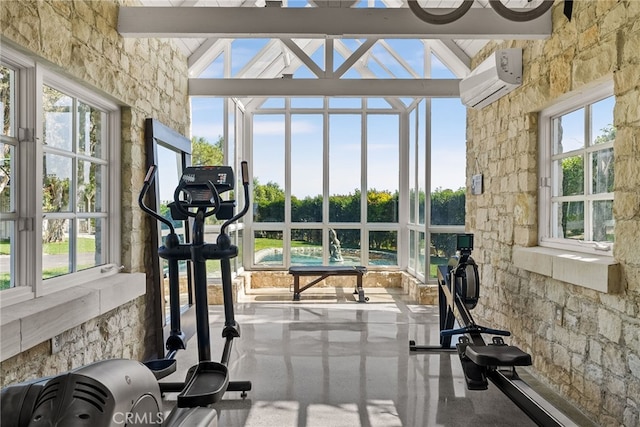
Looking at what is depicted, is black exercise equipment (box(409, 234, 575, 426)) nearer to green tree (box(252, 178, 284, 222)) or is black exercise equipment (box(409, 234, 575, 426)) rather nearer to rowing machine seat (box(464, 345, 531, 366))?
rowing machine seat (box(464, 345, 531, 366))

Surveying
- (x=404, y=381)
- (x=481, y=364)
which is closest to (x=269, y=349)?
(x=404, y=381)

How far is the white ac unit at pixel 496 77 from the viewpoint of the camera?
425 cm

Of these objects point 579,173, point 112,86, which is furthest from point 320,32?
point 579,173

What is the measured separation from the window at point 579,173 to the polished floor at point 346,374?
4.70 ft

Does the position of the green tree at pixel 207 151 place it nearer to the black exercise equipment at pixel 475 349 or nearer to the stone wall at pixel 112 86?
the stone wall at pixel 112 86

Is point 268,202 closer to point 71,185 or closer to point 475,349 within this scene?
point 71,185

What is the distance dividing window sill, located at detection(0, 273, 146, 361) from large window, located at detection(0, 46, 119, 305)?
0.11 m

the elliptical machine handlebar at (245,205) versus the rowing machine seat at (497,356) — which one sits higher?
the elliptical machine handlebar at (245,205)

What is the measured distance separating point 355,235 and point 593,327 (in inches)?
241

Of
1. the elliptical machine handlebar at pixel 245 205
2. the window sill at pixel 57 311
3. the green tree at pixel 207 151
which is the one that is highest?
the green tree at pixel 207 151

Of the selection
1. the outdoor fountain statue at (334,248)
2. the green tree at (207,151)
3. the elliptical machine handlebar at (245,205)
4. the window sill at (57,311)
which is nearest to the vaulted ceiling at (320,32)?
the elliptical machine handlebar at (245,205)

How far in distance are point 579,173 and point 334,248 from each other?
231 inches

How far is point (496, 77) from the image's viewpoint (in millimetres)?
4262

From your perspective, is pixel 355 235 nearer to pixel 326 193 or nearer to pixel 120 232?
pixel 326 193
